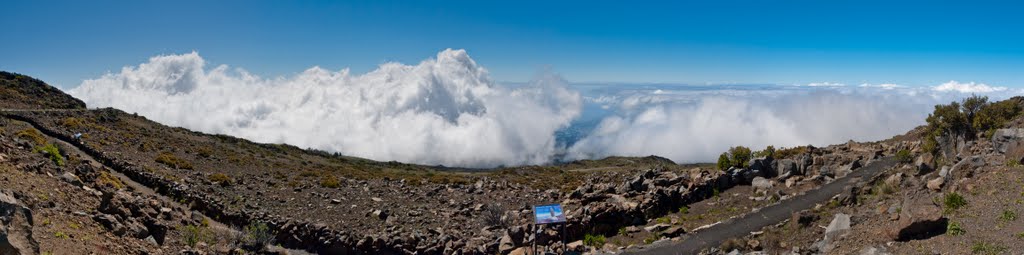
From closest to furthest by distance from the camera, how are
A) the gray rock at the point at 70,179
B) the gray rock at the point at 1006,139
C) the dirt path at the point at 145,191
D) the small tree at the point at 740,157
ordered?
the gray rock at the point at 70,179
the gray rock at the point at 1006,139
the dirt path at the point at 145,191
the small tree at the point at 740,157

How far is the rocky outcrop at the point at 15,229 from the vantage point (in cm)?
833

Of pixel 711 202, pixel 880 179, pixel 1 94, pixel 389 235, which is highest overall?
pixel 1 94

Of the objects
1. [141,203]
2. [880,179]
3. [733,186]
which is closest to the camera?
[141,203]

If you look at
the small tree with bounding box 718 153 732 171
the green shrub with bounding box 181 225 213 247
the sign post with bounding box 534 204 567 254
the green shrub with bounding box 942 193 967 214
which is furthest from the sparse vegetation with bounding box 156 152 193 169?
the green shrub with bounding box 942 193 967 214

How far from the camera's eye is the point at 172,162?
30500 millimetres

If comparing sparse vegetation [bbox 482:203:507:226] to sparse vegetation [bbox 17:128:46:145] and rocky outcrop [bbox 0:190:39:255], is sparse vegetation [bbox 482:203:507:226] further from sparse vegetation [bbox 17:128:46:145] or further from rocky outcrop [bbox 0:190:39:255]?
sparse vegetation [bbox 17:128:46:145]

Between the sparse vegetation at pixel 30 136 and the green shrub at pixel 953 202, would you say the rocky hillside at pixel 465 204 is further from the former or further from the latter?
the sparse vegetation at pixel 30 136

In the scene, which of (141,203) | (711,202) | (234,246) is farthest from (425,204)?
(711,202)

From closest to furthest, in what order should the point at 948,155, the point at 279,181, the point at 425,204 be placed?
1. the point at 948,155
2. the point at 425,204
3. the point at 279,181

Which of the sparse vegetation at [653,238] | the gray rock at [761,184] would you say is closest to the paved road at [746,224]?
the sparse vegetation at [653,238]

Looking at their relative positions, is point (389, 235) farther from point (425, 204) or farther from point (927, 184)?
point (927, 184)

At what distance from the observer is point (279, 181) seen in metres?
30.9

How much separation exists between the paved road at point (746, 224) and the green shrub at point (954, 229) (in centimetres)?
592

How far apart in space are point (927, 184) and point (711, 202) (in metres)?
7.71
